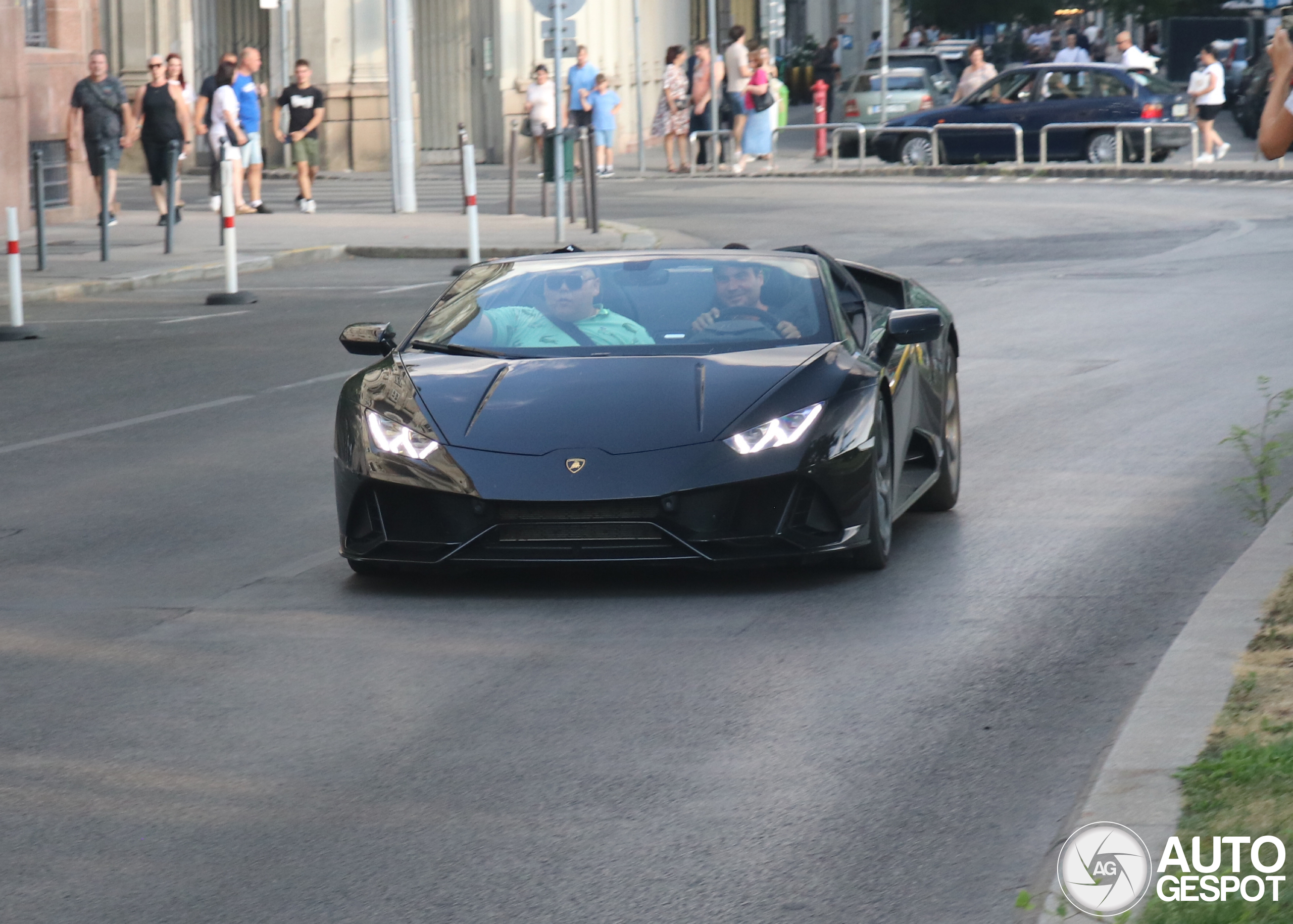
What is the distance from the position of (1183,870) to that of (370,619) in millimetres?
3536

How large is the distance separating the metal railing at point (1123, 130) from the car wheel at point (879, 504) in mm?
27018

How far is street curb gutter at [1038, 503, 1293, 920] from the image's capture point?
4605 mm

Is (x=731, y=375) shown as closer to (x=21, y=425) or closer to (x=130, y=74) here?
(x=21, y=425)

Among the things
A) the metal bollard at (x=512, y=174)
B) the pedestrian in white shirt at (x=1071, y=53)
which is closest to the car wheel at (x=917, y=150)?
the pedestrian in white shirt at (x=1071, y=53)

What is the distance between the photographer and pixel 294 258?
23.1 metres

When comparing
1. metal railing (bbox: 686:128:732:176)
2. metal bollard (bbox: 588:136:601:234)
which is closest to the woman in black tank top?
metal bollard (bbox: 588:136:601:234)

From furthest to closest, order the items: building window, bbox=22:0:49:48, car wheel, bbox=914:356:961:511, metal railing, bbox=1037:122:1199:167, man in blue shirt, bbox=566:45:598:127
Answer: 1. man in blue shirt, bbox=566:45:598:127
2. metal railing, bbox=1037:122:1199:167
3. building window, bbox=22:0:49:48
4. car wheel, bbox=914:356:961:511

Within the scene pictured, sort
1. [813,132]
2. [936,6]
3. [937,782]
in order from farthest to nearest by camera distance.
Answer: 1. [936,6]
2. [813,132]
3. [937,782]

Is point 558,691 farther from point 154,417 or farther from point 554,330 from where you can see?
point 154,417

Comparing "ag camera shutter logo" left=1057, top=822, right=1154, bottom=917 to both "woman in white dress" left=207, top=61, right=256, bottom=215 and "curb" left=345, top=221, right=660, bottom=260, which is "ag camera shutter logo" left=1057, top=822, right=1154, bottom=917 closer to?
"curb" left=345, top=221, right=660, bottom=260

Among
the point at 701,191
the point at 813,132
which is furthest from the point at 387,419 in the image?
the point at 813,132

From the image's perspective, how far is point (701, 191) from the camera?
1271 inches

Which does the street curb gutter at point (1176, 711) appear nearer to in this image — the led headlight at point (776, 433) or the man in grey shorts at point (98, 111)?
the led headlight at point (776, 433)

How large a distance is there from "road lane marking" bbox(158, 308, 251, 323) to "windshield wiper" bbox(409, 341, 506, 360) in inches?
383
